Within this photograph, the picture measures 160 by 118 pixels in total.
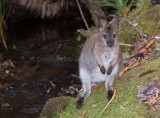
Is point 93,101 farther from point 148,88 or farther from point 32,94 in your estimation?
point 32,94

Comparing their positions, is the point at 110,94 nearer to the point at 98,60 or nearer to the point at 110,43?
the point at 98,60

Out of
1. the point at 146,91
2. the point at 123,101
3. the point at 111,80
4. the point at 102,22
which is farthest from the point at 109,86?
the point at 102,22

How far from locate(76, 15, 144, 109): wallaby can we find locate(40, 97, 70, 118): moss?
34 centimetres

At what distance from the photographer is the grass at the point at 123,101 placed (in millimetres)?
5344

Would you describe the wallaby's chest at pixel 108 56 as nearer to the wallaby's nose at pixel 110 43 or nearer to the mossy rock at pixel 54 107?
the wallaby's nose at pixel 110 43

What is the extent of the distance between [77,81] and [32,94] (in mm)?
838

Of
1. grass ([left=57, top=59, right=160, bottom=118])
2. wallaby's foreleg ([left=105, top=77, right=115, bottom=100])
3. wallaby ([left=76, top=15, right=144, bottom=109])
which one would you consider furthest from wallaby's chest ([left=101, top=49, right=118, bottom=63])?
grass ([left=57, top=59, right=160, bottom=118])

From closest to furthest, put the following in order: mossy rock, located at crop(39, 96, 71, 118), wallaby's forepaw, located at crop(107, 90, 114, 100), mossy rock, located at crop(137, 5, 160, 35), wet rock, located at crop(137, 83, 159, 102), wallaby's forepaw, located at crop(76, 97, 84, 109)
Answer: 1. wet rock, located at crop(137, 83, 159, 102)
2. wallaby's forepaw, located at crop(107, 90, 114, 100)
3. wallaby's forepaw, located at crop(76, 97, 84, 109)
4. mossy rock, located at crop(39, 96, 71, 118)
5. mossy rock, located at crop(137, 5, 160, 35)

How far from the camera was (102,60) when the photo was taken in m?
5.93

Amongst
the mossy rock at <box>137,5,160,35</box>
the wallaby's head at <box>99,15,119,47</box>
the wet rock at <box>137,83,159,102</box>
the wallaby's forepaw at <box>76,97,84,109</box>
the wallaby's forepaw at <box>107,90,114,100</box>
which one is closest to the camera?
the wet rock at <box>137,83,159,102</box>

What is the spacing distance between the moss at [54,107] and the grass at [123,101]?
0.27 ft

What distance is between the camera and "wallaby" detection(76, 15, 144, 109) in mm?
5703

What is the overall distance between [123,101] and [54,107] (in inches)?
40.0

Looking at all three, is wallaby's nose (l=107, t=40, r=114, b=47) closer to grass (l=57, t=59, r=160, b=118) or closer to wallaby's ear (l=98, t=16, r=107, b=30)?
wallaby's ear (l=98, t=16, r=107, b=30)
